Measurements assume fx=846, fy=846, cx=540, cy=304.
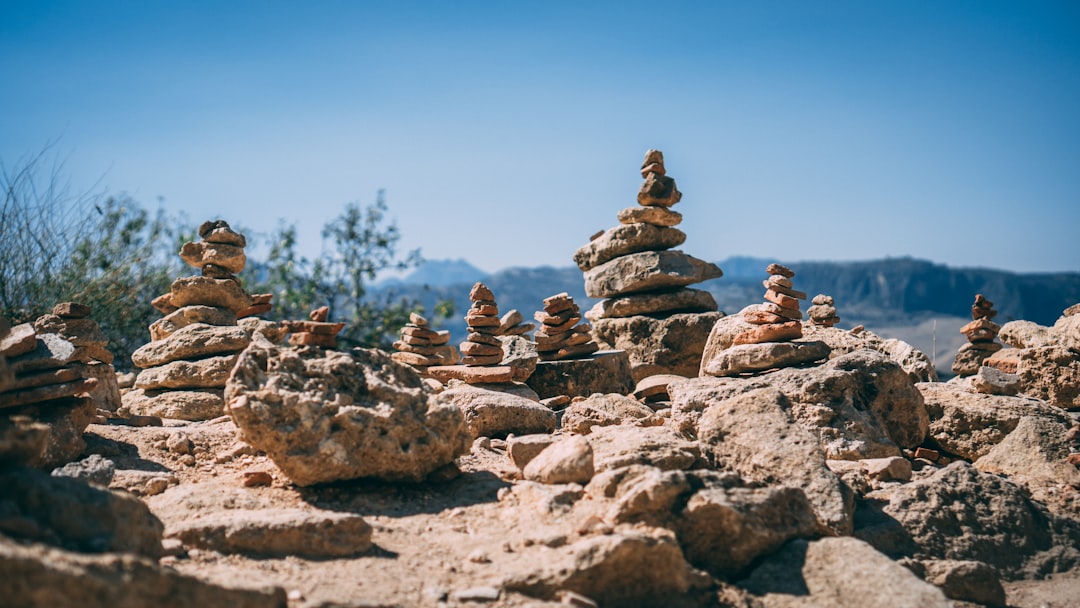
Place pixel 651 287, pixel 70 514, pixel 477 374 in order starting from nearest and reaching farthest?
pixel 70 514 → pixel 477 374 → pixel 651 287

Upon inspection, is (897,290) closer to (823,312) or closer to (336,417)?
(823,312)

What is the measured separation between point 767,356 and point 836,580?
3.70 meters

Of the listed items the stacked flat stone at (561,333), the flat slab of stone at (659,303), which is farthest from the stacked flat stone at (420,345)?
the flat slab of stone at (659,303)

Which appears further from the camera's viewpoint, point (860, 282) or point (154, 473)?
point (860, 282)

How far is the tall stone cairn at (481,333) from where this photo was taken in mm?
10305

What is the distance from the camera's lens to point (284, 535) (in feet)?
16.2

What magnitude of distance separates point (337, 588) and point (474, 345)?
19.4ft

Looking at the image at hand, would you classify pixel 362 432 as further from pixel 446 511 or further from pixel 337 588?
pixel 337 588

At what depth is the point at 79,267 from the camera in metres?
14.0

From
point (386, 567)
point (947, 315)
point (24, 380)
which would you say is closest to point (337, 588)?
point (386, 567)

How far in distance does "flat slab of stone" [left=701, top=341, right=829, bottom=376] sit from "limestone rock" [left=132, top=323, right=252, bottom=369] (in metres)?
5.52

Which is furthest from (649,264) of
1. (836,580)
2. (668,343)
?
(836,580)

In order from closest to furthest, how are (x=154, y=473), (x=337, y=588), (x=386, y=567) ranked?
(x=337, y=588) < (x=386, y=567) < (x=154, y=473)

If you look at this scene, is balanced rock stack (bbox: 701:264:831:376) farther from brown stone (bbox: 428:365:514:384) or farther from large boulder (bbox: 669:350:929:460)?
brown stone (bbox: 428:365:514:384)
